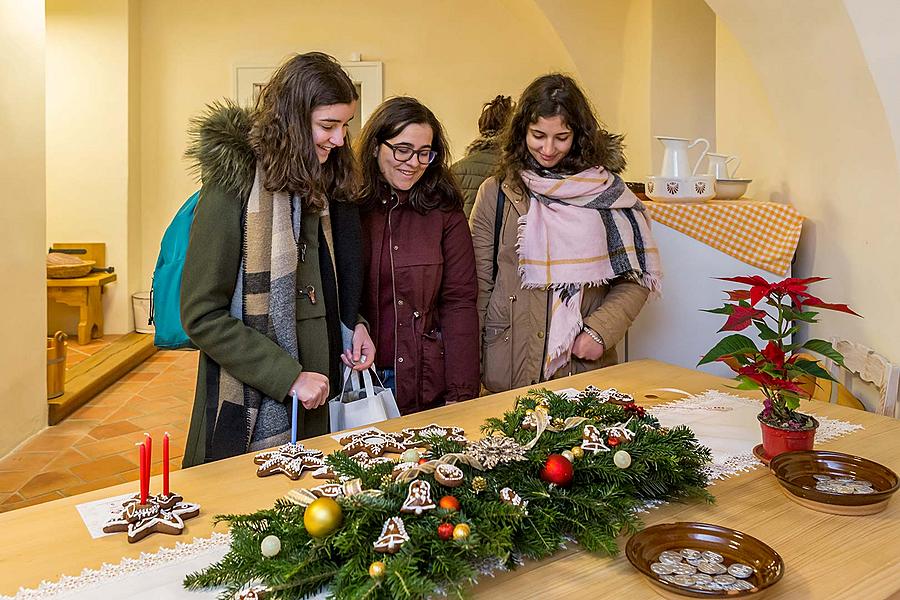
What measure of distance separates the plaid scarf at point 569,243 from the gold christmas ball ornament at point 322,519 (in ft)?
4.68

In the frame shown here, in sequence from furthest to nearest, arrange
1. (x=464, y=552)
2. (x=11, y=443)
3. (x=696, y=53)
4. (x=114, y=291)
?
(x=114, y=291) → (x=696, y=53) → (x=11, y=443) → (x=464, y=552)

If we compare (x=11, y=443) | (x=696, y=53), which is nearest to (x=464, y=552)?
(x=11, y=443)

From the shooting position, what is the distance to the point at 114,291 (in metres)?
6.12

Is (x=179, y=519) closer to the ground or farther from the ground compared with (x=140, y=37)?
closer to the ground

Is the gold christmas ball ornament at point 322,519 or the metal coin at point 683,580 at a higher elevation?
the gold christmas ball ornament at point 322,519

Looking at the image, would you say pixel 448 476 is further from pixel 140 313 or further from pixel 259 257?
pixel 140 313

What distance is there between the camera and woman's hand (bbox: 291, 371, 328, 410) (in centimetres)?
182

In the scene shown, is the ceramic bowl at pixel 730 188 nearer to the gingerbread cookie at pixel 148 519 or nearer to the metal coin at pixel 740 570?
the metal coin at pixel 740 570

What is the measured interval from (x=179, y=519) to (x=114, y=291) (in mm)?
5455

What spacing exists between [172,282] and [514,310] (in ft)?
3.35

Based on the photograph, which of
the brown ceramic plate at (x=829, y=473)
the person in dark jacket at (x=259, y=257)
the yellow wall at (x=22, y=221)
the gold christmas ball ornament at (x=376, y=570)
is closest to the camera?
the gold christmas ball ornament at (x=376, y=570)

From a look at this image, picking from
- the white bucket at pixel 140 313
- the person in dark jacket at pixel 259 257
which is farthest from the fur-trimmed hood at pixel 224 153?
the white bucket at pixel 140 313

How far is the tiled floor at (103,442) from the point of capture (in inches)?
129

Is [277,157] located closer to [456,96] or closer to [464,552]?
Result: [464,552]
